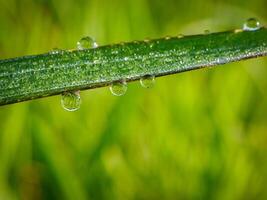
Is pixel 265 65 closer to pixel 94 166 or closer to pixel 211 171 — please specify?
pixel 211 171

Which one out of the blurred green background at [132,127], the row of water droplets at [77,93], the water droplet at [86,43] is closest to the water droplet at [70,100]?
the row of water droplets at [77,93]

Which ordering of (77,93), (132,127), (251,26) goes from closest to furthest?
(77,93), (251,26), (132,127)

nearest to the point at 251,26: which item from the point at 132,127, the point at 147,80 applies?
the point at 147,80

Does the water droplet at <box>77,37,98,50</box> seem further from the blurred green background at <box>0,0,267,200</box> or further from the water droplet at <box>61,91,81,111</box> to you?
the blurred green background at <box>0,0,267,200</box>

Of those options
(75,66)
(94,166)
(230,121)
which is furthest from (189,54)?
(230,121)

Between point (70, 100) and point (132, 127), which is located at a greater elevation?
point (132, 127)

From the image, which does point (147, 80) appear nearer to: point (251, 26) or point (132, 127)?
point (251, 26)
